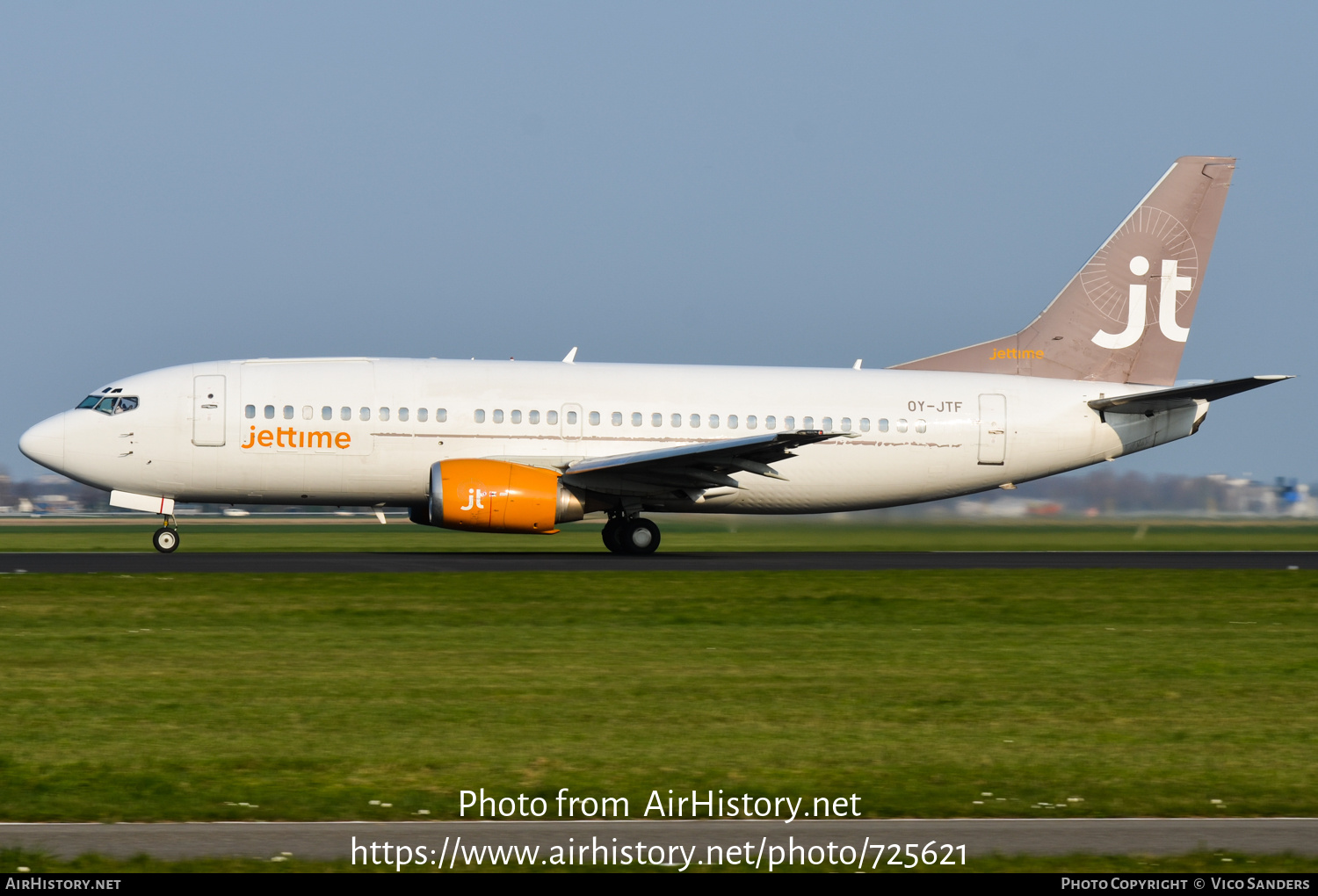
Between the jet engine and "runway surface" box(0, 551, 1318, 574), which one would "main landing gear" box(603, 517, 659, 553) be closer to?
"runway surface" box(0, 551, 1318, 574)

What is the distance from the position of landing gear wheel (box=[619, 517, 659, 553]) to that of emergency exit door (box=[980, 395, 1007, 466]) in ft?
23.0

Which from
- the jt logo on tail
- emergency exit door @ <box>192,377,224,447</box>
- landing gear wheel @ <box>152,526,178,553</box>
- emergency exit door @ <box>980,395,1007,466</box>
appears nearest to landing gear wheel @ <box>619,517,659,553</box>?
emergency exit door @ <box>980,395,1007,466</box>

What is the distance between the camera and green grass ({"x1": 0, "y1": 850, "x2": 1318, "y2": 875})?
272 inches

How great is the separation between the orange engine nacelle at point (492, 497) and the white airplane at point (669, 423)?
0.03 metres

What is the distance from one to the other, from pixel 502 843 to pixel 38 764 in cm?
367

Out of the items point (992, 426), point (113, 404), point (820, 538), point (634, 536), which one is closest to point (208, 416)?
point (113, 404)

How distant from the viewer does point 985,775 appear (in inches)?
367

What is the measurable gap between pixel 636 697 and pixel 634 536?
51.0 feet

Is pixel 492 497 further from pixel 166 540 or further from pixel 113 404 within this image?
pixel 113 404

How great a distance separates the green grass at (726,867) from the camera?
6902 mm

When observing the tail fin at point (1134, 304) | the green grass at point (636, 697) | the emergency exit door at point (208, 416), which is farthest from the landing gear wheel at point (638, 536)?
the emergency exit door at point (208, 416)

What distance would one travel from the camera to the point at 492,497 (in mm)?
24797

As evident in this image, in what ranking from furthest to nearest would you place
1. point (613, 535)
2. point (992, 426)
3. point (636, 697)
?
point (992, 426), point (613, 535), point (636, 697)
